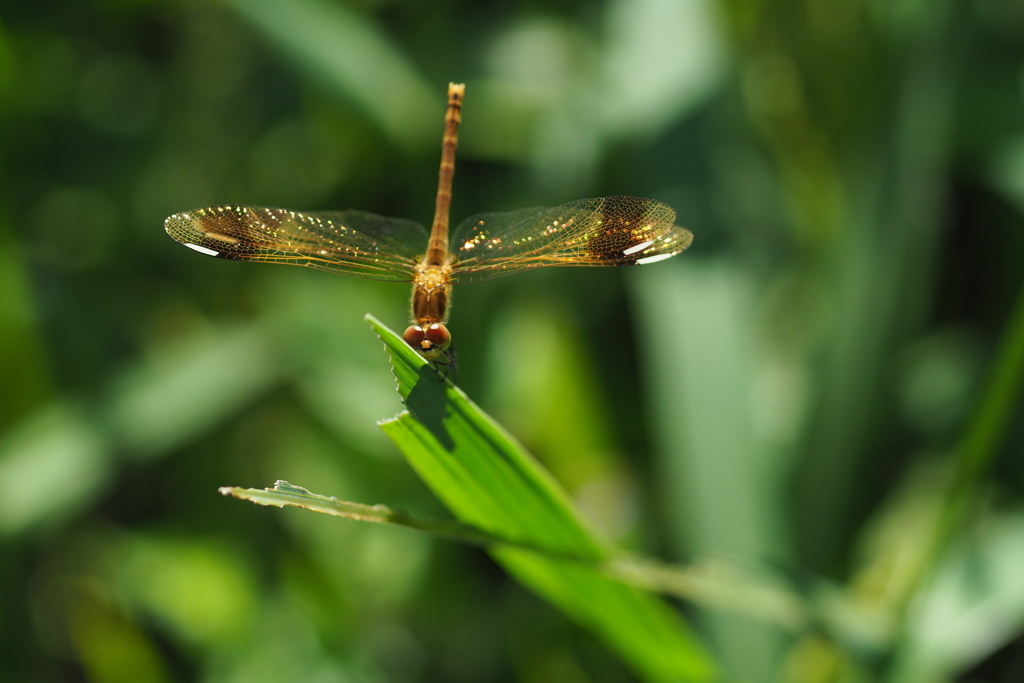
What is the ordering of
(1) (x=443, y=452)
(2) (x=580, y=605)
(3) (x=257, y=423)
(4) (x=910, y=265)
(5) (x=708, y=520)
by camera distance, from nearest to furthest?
(1) (x=443, y=452) → (2) (x=580, y=605) → (5) (x=708, y=520) → (4) (x=910, y=265) → (3) (x=257, y=423)

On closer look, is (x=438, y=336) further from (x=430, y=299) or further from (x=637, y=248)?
(x=637, y=248)

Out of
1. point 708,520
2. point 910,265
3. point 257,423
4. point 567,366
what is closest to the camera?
point 708,520

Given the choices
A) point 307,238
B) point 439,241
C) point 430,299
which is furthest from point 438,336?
point 307,238

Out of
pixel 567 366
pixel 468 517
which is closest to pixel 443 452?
pixel 468 517

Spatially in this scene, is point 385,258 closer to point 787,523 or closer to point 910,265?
point 787,523

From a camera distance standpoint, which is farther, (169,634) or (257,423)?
(257,423)

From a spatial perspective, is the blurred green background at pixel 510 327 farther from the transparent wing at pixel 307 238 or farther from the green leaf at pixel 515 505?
the transparent wing at pixel 307 238

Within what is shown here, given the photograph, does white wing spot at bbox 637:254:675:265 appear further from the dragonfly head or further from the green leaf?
the green leaf

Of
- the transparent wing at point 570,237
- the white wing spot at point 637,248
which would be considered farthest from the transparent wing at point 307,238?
the white wing spot at point 637,248

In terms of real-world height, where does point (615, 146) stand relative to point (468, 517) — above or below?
above
